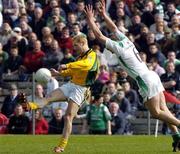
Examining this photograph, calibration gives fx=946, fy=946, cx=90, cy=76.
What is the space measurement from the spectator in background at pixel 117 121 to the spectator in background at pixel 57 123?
1.39 metres

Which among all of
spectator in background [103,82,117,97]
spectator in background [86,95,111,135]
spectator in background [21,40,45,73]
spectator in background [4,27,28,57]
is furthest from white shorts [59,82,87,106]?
spectator in background [4,27,28,57]

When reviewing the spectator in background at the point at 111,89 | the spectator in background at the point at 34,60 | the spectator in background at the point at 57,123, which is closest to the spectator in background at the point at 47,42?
the spectator in background at the point at 34,60

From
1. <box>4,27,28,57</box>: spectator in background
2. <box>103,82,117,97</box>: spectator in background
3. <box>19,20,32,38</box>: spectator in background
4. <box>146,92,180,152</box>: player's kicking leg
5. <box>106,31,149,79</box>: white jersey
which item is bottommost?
<box>146,92,180,152</box>: player's kicking leg

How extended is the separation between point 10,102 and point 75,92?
8.85 meters

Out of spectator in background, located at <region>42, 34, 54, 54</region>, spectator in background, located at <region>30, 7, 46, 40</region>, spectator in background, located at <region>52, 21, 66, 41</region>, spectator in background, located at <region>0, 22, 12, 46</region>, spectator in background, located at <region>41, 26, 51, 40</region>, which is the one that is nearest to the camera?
spectator in background, located at <region>42, 34, 54, 54</region>

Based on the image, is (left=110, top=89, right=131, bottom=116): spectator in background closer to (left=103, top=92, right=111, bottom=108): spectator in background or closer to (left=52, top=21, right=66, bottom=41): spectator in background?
→ (left=103, top=92, right=111, bottom=108): spectator in background

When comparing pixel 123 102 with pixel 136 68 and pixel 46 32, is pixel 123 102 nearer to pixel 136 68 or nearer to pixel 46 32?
pixel 46 32

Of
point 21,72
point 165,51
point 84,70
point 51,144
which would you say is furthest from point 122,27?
point 84,70

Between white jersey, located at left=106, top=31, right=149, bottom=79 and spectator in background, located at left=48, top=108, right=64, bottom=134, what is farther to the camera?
spectator in background, located at left=48, top=108, right=64, bottom=134

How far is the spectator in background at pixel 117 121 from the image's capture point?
25.7 m

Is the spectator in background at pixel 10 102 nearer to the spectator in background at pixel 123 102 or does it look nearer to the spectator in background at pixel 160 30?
the spectator in background at pixel 123 102

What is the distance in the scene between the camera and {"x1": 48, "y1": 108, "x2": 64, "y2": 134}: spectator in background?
25.6 m

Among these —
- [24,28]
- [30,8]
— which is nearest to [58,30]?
[24,28]

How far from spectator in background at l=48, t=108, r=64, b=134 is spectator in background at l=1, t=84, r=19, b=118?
1.15 metres
